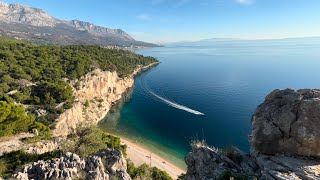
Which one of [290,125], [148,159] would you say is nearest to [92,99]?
[148,159]

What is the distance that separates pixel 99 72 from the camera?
90.8m

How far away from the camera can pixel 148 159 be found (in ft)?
183

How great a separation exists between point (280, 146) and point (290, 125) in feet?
4.66

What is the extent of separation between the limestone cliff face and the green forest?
7.09 ft

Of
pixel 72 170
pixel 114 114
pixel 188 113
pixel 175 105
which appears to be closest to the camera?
pixel 72 170

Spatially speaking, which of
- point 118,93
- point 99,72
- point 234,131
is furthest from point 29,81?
point 234,131

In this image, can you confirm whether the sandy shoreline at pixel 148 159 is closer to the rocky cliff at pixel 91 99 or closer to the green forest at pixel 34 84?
the rocky cliff at pixel 91 99

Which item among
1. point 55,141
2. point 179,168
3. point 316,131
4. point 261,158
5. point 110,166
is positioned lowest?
point 179,168

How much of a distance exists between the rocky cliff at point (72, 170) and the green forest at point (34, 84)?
2196cm

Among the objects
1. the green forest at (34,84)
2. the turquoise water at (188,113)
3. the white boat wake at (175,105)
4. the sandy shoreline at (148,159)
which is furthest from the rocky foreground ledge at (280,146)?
the white boat wake at (175,105)

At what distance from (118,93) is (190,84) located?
146 feet

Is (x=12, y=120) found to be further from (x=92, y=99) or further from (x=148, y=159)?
(x=92, y=99)

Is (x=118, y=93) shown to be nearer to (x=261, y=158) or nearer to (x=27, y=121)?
(x=27, y=121)

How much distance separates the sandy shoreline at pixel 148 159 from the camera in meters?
52.3
